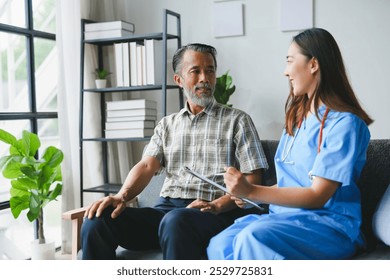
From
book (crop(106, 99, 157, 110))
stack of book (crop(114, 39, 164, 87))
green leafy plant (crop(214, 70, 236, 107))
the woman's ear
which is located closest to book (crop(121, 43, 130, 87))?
stack of book (crop(114, 39, 164, 87))

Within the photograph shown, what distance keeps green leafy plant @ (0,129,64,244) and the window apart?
0.75ft

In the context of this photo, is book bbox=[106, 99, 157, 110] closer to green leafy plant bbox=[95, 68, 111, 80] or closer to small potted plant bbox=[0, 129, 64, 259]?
green leafy plant bbox=[95, 68, 111, 80]

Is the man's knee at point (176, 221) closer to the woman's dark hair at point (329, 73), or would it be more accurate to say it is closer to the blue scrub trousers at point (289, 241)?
the blue scrub trousers at point (289, 241)

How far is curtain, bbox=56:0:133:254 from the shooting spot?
3.20m

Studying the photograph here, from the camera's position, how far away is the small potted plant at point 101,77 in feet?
10.9

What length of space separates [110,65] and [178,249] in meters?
2.07

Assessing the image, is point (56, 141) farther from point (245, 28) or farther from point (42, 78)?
point (245, 28)

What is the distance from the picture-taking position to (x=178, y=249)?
5.73 ft

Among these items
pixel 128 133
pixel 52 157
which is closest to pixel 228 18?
pixel 128 133

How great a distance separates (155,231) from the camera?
2.01m

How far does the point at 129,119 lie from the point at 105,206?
1401 millimetres

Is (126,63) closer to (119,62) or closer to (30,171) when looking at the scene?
(119,62)

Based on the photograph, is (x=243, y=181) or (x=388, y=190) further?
(x=388, y=190)
